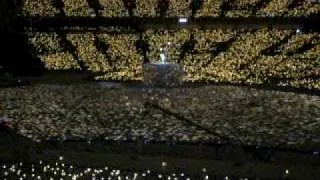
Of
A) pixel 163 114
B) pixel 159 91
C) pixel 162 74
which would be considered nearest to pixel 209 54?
pixel 162 74

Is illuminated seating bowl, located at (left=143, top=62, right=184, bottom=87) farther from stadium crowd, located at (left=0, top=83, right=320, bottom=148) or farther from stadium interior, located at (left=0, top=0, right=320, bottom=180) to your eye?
stadium crowd, located at (left=0, top=83, right=320, bottom=148)

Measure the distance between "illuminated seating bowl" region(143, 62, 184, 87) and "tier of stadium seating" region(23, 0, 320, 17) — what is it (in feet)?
33.4

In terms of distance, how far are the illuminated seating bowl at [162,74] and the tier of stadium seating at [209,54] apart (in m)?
1.40

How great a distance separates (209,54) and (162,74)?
223 inches

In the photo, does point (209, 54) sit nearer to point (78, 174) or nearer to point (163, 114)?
point (163, 114)

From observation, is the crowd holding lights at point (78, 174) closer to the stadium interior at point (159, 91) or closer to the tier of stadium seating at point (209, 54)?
the stadium interior at point (159, 91)

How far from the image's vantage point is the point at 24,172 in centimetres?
1263

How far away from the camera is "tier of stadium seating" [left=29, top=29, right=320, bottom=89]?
77.6 ft

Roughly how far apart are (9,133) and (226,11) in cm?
1971

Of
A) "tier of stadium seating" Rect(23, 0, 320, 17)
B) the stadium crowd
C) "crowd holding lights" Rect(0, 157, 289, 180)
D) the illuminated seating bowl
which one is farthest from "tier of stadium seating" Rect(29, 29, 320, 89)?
"crowd holding lights" Rect(0, 157, 289, 180)

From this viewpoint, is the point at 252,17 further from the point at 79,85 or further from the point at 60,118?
the point at 60,118

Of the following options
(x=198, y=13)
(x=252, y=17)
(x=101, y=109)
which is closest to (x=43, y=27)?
(x=198, y=13)

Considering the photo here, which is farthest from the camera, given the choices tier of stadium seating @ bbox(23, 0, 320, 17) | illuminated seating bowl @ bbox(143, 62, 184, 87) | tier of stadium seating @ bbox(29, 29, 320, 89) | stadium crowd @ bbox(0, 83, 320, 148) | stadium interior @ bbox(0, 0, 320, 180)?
tier of stadium seating @ bbox(23, 0, 320, 17)

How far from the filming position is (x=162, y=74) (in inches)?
853
